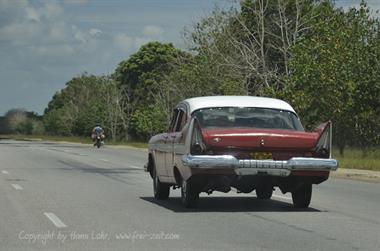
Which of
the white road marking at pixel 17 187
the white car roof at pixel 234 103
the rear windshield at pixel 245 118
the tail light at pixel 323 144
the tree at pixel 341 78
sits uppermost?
the tree at pixel 341 78

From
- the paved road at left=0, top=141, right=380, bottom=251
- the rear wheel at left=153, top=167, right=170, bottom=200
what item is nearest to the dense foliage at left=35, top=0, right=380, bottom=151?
the paved road at left=0, top=141, right=380, bottom=251

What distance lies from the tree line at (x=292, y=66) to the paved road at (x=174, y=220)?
Result: 38.2 feet

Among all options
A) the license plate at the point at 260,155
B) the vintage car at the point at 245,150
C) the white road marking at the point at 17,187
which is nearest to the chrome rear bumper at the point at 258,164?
the vintage car at the point at 245,150

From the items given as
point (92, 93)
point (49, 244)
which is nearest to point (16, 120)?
point (92, 93)

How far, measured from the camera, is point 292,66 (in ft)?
121

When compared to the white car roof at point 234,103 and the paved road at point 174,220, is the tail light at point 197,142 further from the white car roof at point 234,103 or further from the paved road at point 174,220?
the white car roof at point 234,103

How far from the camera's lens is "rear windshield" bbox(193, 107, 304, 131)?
14.6 meters

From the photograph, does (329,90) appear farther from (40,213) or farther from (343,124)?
(40,213)

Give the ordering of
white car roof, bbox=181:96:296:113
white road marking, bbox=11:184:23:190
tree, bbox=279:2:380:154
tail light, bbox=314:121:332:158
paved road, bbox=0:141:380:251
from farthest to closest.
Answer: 1. tree, bbox=279:2:380:154
2. white road marking, bbox=11:184:23:190
3. white car roof, bbox=181:96:296:113
4. tail light, bbox=314:121:332:158
5. paved road, bbox=0:141:380:251

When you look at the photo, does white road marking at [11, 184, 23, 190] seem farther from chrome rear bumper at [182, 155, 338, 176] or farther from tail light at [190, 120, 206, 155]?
tail light at [190, 120, 206, 155]

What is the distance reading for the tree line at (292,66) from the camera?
34938 millimetres

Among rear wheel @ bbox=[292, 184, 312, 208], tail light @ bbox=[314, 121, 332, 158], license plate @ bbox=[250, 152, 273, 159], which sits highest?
tail light @ bbox=[314, 121, 332, 158]

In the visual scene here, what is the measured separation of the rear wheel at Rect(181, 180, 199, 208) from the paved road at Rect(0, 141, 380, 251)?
0.43ft

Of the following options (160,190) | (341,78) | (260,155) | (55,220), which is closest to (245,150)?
(260,155)
